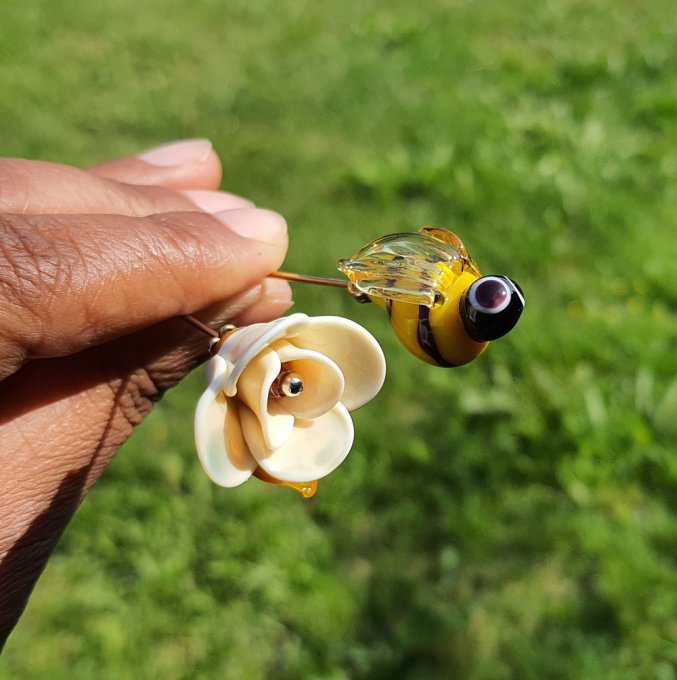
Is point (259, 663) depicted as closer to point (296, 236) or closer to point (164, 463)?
point (164, 463)

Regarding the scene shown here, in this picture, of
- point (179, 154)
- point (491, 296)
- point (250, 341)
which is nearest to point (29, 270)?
point (250, 341)

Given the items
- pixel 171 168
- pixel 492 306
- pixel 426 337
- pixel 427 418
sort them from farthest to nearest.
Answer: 1. pixel 427 418
2. pixel 171 168
3. pixel 426 337
4. pixel 492 306

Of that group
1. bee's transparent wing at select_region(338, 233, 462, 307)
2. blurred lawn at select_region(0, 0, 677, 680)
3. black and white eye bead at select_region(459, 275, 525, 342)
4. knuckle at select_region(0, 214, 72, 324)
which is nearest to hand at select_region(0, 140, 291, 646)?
knuckle at select_region(0, 214, 72, 324)

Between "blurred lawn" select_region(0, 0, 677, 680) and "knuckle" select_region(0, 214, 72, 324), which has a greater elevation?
"knuckle" select_region(0, 214, 72, 324)

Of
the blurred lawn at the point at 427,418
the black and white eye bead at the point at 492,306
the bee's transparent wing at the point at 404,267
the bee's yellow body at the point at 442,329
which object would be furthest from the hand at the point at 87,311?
the blurred lawn at the point at 427,418

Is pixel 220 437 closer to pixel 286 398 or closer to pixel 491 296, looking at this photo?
pixel 286 398

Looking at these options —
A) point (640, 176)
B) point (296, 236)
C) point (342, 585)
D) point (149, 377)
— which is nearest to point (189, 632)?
point (342, 585)

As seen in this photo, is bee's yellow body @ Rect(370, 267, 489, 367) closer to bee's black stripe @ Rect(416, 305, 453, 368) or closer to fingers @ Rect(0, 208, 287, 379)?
bee's black stripe @ Rect(416, 305, 453, 368)
